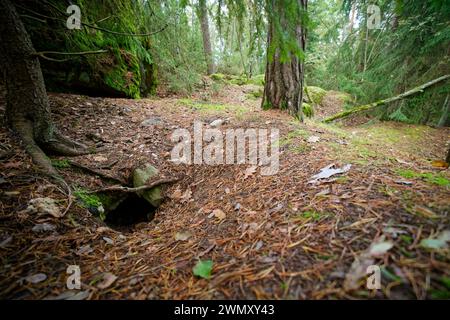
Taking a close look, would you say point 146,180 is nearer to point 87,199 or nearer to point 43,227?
point 87,199

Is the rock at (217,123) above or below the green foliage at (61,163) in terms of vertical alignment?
above

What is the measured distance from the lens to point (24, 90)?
2363 millimetres

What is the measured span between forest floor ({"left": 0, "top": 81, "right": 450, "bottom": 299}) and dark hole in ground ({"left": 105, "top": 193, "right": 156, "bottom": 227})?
30 centimetres

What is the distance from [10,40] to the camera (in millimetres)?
2172

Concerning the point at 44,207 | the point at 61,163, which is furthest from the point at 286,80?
the point at 44,207

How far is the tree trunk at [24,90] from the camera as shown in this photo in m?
2.16

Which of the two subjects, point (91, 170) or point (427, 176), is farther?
point (91, 170)

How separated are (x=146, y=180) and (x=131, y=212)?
1.77ft

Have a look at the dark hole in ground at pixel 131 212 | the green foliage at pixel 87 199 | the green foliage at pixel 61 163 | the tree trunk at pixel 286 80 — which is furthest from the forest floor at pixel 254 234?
the tree trunk at pixel 286 80

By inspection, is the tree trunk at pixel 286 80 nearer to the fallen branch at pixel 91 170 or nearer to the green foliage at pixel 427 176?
the green foliage at pixel 427 176

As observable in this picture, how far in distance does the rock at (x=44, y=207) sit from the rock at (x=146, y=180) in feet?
3.25

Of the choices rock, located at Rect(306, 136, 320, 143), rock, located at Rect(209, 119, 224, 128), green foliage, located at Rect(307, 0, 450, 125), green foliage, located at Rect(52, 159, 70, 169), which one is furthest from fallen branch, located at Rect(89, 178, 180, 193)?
green foliage, located at Rect(307, 0, 450, 125)

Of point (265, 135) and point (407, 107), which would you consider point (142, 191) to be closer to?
point (265, 135)
